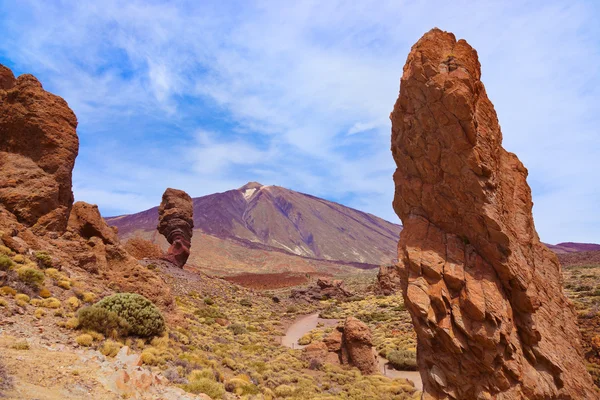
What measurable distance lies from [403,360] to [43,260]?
19.0 m

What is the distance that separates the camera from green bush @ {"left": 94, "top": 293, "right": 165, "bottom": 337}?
1305 cm

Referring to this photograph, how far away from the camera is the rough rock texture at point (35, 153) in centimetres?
1550

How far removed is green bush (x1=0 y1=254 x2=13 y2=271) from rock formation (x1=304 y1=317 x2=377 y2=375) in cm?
1511

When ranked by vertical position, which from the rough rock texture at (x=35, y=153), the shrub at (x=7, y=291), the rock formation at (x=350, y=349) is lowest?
the rock formation at (x=350, y=349)

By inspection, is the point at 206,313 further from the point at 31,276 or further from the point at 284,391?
the point at 31,276

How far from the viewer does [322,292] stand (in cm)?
5097

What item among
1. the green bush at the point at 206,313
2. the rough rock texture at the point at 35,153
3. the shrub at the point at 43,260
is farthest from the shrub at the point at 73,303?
the green bush at the point at 206,313

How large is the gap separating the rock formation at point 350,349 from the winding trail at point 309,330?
1.25m

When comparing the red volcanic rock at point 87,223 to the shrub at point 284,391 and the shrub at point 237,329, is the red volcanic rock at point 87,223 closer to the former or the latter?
the shrub at point 237,329

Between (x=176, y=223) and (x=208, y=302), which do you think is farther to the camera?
(x=176, y=223)

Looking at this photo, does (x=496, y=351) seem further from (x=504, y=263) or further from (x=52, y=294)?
(x=52, y=294)

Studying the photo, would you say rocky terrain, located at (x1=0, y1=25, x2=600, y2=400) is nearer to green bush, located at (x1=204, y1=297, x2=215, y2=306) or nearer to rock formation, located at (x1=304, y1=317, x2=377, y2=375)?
rock formation, located at (x1=304, y1=317, x2=377, y2=375)

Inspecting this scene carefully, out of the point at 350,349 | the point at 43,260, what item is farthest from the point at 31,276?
the point at 350,349

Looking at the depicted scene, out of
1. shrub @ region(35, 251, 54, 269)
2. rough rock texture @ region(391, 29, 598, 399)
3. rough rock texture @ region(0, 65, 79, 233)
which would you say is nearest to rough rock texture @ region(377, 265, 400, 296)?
rough rock texture @ region(391, 29, 598, 399)
